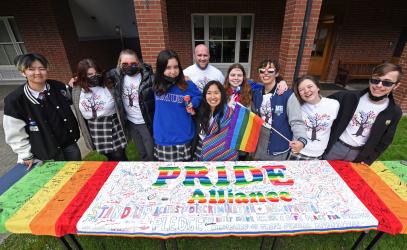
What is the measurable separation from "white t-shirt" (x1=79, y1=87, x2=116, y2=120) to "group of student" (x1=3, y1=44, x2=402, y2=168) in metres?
0.01

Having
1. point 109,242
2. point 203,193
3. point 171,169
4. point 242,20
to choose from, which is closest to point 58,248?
point 109,242

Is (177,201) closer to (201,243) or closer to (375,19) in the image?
(201,243)

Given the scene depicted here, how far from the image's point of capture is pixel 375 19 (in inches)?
301

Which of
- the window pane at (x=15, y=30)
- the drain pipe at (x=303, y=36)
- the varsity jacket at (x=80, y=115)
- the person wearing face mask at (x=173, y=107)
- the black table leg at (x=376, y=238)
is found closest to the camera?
the black table leg at (x=376, y=238)

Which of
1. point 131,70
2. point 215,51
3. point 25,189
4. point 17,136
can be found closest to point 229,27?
point 215,51

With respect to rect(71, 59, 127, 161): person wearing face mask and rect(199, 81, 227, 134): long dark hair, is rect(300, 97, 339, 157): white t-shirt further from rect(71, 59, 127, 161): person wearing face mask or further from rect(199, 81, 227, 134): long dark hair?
rect(71, 59, 127, 161): person wearing face mask

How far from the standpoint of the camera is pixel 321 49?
873 cm

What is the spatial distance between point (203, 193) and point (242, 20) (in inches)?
291

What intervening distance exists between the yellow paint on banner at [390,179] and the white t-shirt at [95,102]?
3087 millimetres

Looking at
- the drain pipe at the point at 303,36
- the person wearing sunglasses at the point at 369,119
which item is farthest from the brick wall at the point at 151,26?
the person wearing sunglasses at the point at 369,119

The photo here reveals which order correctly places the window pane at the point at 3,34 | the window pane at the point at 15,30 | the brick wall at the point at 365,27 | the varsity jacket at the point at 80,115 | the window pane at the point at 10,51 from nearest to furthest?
1. the varsity jacket at the point at 80,115
2. the brick wall at the point at 365,27
3. the window pane at the point at 15,30
4. the window pane at the point at 3,34
5. the window pane at the point at 10,51

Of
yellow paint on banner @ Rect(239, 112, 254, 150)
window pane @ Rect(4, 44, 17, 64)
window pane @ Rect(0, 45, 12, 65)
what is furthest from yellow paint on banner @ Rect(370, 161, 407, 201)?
window pane @ Rect(0, 45, 12, 65)

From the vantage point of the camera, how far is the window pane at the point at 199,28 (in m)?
7.49

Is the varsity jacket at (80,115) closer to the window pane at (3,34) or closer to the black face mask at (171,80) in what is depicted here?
the black face mask at (171,80)
